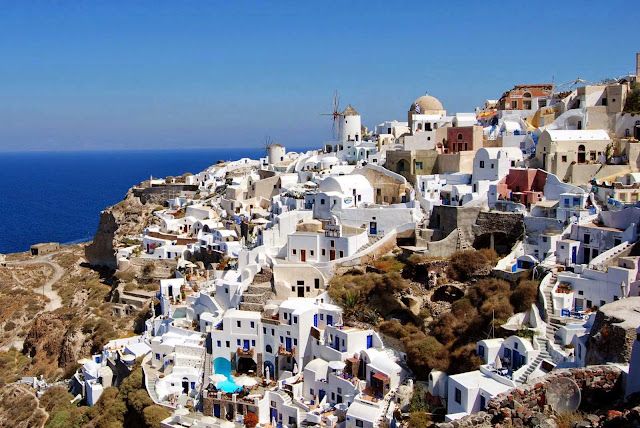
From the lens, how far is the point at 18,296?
41.5 meters

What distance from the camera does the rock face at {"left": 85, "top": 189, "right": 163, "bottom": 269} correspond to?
44.3 metres

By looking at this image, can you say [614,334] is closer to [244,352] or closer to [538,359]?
[538,359]

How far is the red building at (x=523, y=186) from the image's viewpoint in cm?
2642

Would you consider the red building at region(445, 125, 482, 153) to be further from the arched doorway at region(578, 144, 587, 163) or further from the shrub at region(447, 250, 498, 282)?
the shrub at region(447, 250, 498, 282)

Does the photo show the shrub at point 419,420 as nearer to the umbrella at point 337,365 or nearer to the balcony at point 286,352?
the umbrella at point 337,365

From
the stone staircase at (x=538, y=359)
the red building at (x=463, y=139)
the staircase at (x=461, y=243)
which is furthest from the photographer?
the red building at (x=463, y=139)

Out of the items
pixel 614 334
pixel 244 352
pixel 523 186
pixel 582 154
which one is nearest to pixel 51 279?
pixel 244 352

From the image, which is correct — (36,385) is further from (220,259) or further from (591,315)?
(591,315)

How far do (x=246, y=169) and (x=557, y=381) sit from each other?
44.8 meters

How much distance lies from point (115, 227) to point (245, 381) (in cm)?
2589

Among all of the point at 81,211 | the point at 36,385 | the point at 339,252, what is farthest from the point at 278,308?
the point at 81,211

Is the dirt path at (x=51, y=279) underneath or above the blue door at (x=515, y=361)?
underneath

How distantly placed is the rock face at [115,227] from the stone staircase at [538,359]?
32070 mm

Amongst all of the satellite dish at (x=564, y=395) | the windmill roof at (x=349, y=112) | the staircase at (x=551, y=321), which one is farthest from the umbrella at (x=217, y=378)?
the windmill roof at (x=349, y=112)
